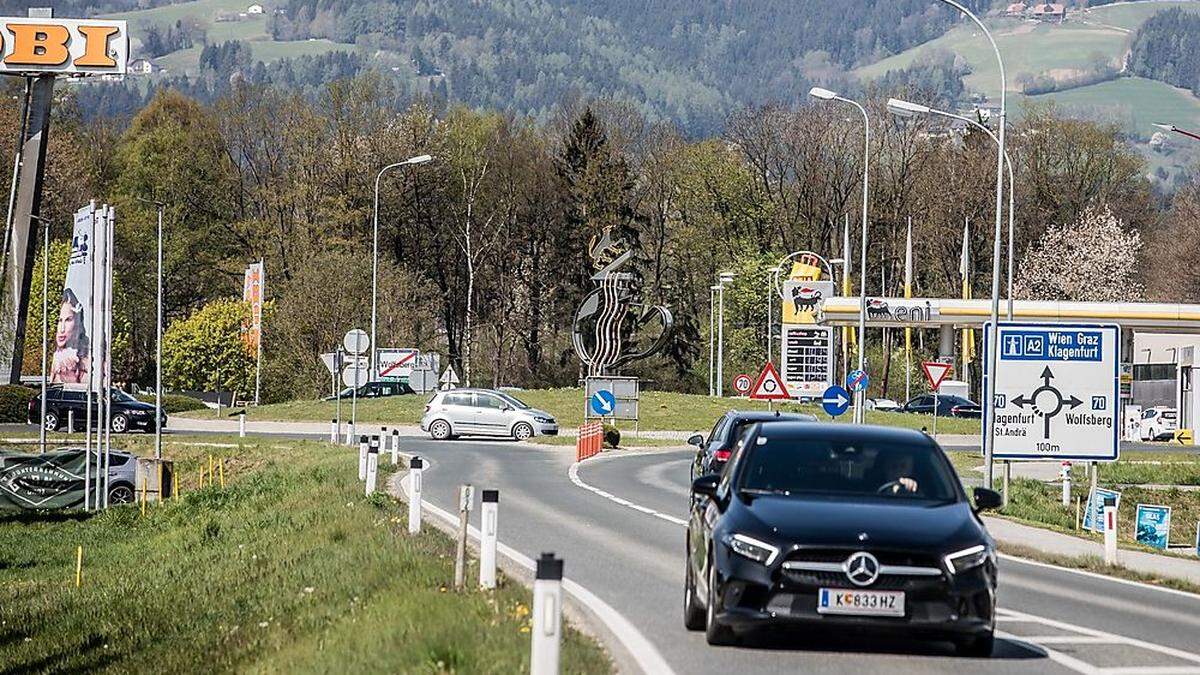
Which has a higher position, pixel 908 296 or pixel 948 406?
pixel 908 296

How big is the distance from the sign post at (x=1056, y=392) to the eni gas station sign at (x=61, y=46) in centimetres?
3753

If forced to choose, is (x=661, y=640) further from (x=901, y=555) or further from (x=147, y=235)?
(x=147, y=235)

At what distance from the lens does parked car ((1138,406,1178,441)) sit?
77.0 meters

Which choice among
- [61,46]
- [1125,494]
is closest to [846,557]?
[1125,494]

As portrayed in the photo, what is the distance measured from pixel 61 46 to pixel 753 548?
2021 inches

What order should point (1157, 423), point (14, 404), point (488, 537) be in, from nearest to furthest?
point (488, 537) → point (14, 404) → point (1157, 423)

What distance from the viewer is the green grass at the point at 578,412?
65562mm

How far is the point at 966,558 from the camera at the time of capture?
1131 cm

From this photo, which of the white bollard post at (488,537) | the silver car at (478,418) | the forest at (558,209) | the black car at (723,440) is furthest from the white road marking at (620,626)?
the forest at (558,209)

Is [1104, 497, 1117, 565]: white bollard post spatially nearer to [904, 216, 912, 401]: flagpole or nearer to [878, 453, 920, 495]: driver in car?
[878, 453, 920, 495]: driver in car

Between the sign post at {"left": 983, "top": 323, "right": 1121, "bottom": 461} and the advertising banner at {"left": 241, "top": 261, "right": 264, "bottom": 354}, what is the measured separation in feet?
158

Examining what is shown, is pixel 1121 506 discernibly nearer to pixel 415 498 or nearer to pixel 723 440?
pixel 723 440

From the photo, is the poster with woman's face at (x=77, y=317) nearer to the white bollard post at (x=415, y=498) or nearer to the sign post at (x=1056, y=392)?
the white bollard post at (x=415, y=498)

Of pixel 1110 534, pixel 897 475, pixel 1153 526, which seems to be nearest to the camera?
pixel 897 475
